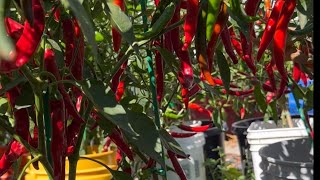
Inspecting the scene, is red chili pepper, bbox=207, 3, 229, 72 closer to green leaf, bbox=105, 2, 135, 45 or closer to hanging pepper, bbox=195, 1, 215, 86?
hanging pepper, bbox=195, 1, 215, 86

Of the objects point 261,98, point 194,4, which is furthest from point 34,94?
point 261,98

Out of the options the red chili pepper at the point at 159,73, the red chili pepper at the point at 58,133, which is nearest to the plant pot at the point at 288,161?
the red chili pepper at the point at 159,73

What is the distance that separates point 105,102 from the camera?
2.10ft

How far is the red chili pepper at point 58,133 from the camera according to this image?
0.76m

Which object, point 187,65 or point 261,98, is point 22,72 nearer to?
point 187,65

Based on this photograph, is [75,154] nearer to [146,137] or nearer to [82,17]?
[146,137]

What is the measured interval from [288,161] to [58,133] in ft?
2.43

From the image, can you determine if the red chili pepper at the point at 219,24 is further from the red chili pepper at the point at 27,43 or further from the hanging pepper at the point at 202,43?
the red chili pepper at the point at 27,43

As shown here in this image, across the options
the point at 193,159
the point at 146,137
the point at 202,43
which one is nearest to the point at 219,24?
the point at 202,43

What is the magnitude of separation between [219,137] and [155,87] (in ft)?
6.62

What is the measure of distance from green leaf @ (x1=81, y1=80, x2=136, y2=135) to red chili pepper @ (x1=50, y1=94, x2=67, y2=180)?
98mm

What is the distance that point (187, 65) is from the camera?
0.84m

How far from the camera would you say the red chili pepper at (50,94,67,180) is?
758 millimetres

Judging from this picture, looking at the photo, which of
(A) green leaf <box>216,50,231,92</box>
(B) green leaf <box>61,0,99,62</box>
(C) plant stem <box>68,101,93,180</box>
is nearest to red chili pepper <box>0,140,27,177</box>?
(C) plant stem <box>68,101,93,180</box>
